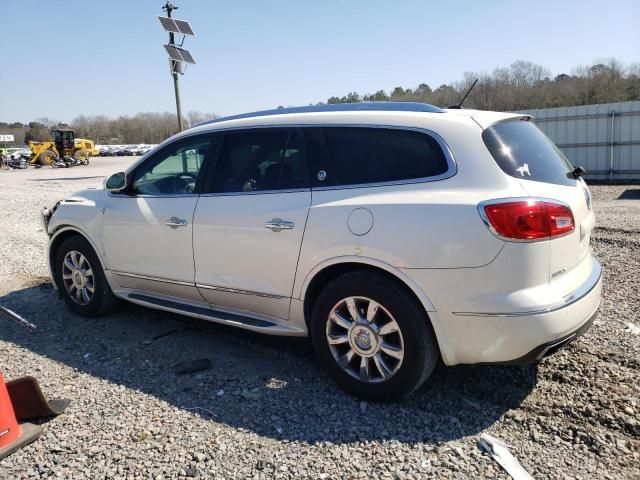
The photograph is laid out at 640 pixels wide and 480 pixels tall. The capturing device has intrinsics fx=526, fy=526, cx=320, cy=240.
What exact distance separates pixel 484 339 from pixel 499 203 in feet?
2.49

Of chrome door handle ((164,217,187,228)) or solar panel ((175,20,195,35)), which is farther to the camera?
solar panel ((175,20,195,35))

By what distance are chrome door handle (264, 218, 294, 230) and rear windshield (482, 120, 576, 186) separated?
134cm

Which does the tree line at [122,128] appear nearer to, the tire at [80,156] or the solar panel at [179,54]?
the tire at [80,156]

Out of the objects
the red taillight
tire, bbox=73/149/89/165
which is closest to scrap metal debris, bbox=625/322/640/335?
the red taillight

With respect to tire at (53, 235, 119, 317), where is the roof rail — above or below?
above

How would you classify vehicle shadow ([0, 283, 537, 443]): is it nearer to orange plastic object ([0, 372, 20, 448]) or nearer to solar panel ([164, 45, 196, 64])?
orange plastic object ([0, 372, 20, 448])

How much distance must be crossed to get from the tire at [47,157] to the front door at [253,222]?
1698 inches

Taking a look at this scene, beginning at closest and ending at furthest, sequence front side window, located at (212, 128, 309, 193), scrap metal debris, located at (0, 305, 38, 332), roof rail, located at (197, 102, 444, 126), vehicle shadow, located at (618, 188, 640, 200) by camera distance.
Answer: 1. roof rail, located at (197, 102, 444, 126)
2. front side window, located at (212, 128, 309, 193)
3. scrap metal debris, located at (0, 305, 38, 332)
4. vehicle shadow, located at (618, 188, 640, 200)

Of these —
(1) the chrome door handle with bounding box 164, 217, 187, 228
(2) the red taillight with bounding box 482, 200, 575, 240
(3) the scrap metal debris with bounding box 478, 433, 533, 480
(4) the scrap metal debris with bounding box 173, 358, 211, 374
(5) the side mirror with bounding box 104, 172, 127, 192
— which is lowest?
(3) the scrap metal debris with bounding box 478, 433, 533, 480

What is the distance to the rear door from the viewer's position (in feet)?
9.68

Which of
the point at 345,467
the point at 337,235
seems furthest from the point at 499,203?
the point at 345,467

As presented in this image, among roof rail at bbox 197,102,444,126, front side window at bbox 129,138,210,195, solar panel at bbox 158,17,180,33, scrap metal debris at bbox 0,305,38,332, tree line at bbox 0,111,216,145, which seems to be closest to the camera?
roof rail at bbox 197,102,444,126

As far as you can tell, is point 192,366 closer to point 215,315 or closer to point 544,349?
point 215,315

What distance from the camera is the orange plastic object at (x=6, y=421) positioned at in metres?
3.00
